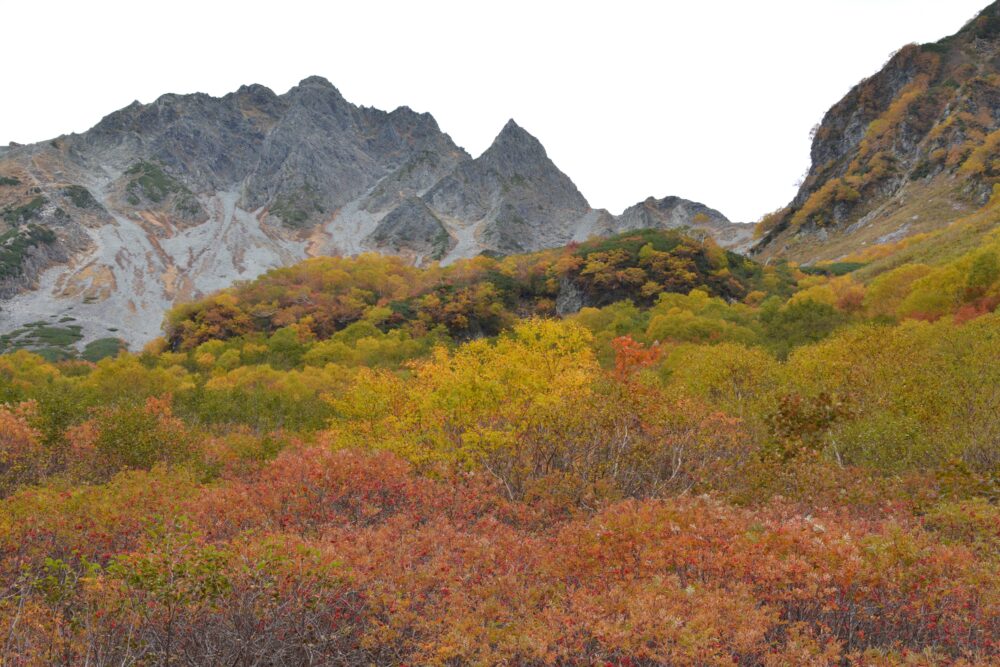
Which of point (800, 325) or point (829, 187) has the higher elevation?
point (829, 187)

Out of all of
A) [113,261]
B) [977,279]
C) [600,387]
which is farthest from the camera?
[113,261]

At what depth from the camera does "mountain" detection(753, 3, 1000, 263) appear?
91062mm

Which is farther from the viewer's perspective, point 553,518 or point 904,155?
point 904,155

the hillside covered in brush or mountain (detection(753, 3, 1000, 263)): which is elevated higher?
mountain (detection(753, 3, 1000, 263))

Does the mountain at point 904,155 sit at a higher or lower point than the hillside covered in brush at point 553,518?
higher

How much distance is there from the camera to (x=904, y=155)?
11600 cm

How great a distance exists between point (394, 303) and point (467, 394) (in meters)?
72.6

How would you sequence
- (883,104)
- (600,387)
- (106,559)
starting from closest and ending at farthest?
(106,559) → (600,387) → (883,104)

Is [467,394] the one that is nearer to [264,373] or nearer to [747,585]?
[747,585]

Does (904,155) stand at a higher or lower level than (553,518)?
higher

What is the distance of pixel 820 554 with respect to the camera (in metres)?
9.48

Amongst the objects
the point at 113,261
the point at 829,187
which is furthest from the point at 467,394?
the point at 113,261

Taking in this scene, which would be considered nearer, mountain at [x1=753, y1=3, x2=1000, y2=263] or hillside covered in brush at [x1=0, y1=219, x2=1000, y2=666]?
hillside covered in brush at [x1=0, y1=219, x2=1000, y2=666]

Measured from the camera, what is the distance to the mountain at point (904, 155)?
91.1 meters
